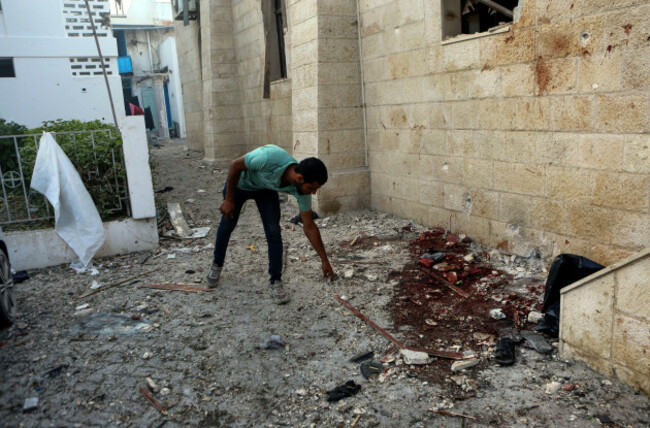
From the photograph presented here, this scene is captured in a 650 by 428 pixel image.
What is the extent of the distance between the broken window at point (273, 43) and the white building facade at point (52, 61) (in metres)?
4.95

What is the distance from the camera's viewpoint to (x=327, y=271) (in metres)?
4.52

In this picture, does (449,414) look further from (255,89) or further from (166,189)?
(255,89)

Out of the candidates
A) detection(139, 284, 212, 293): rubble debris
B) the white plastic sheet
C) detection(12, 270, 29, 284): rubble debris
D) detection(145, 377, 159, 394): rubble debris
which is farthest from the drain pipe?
detection(145, 377, 159, 394): rubble debris

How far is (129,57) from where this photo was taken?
28.9m

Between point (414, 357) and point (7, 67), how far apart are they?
12907 mm

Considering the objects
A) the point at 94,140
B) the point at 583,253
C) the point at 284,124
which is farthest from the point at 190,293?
the point at 284,124

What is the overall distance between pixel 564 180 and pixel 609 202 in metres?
0.46

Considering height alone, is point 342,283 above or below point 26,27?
below

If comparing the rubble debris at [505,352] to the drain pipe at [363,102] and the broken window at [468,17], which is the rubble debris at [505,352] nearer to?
the broken window at [468,17]

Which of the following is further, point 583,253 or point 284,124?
point 284,124

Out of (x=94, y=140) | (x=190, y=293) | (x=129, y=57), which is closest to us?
(x=190, y=293)

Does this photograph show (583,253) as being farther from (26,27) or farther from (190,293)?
(26,27)

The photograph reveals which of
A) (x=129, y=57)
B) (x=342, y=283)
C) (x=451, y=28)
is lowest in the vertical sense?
(x=342, y=283)

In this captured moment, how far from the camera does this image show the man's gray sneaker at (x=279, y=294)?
428 centimetres
